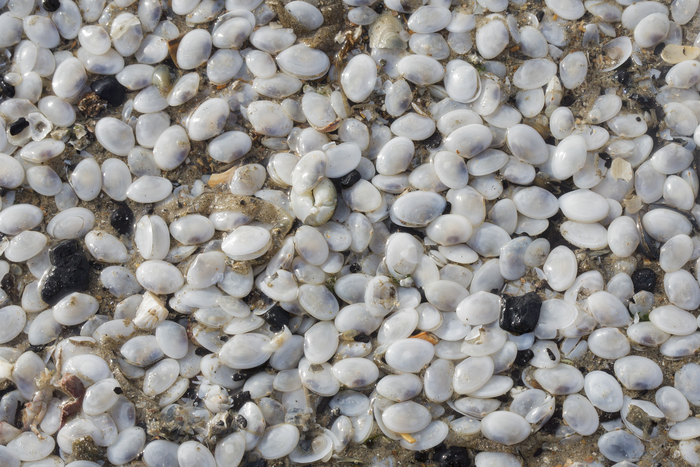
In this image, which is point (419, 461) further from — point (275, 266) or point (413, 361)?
point (275, 266)

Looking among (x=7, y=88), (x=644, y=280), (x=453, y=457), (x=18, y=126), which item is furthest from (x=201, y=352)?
(x=644, y=280)

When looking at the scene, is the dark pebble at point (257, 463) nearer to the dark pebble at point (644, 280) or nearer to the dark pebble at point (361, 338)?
the dark pebble at point (361, 338)

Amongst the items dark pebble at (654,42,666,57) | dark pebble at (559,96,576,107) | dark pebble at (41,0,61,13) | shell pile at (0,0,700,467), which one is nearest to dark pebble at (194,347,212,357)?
shell pile at (0,0,700,467)

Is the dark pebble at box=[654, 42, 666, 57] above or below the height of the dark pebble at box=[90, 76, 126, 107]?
above

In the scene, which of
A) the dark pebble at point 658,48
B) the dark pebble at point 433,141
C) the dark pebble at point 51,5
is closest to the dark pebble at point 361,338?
the dark pebble at point 433,141

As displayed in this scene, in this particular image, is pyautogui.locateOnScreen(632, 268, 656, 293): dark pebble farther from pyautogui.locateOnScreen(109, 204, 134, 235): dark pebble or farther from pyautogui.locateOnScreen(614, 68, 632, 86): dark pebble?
pyautogui.locateOnScreen(109, 204, 134, 235): dark pebble

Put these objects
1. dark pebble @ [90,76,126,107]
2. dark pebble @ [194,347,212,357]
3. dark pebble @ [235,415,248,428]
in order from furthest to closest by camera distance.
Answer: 1. dark pebble @ [90,76,126,107]
2. dark pebble @ [194,347,212,357]
3. dark pebble @ [235,415,248,428]
